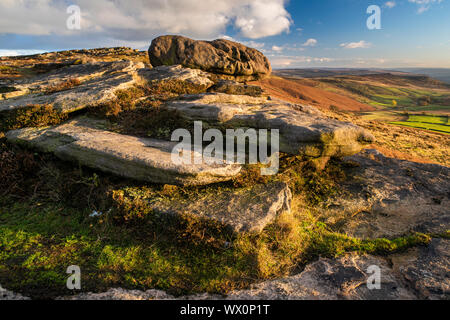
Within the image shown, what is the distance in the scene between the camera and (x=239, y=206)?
7.59 metres

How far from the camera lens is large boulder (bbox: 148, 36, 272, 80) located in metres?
25.6

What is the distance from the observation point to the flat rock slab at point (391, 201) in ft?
27.6

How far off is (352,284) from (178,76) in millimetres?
15460

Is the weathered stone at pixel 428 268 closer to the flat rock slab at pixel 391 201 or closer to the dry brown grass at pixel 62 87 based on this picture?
the flat rock slab at pixel 391 201

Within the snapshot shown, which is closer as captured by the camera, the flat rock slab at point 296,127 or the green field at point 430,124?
the flat rock slab at point 296,127

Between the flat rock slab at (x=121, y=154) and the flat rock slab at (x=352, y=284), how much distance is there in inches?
142

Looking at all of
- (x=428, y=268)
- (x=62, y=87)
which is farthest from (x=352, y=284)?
(x=62, y=87)

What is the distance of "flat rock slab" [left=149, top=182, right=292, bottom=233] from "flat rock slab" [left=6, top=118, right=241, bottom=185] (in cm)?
73

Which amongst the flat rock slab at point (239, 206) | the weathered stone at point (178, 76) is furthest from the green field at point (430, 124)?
the flat rock slab at point (239, 206)

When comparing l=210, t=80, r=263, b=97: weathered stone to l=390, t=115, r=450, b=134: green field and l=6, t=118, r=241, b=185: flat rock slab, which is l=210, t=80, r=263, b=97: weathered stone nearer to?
l=6, t=118, r=241, b=185: flat rock slab

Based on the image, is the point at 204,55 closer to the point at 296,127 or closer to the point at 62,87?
the point at 62,87

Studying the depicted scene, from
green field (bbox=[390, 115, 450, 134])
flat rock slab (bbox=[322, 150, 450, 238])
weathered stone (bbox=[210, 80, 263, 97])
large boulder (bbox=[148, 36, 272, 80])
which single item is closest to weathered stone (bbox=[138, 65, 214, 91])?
weathered stone (bbox=[210, 80, 263, 97])
